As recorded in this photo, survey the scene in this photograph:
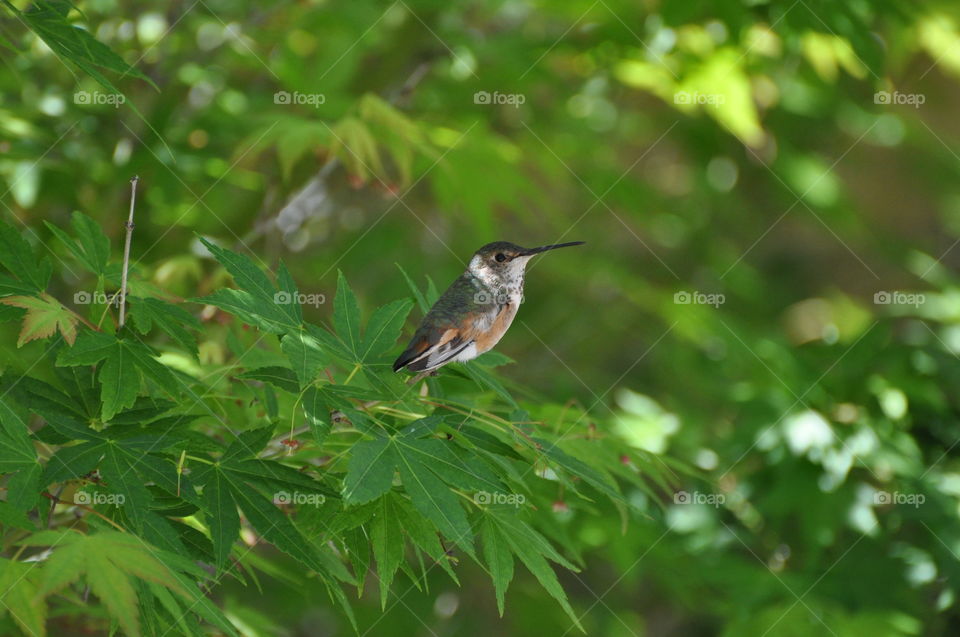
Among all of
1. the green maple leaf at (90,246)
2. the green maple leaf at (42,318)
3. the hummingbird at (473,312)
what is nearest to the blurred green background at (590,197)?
the hummingbird at (473,312)

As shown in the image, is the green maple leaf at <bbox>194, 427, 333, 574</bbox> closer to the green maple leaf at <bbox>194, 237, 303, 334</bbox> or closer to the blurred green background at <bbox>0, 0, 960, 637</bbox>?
the green maple leaf at <bbox>194, 237, 303, 334</bbox>

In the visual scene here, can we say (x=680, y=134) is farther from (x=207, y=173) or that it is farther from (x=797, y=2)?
(x=207, y=173)

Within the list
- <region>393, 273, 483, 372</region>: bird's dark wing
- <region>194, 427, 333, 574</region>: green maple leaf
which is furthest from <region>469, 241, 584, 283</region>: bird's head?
<region>194, 427, 333, 574</region>: green maple leaf

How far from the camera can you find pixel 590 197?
5203 mm

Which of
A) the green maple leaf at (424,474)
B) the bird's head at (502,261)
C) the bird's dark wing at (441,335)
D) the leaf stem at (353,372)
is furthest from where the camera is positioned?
the bird's head at (502,261)

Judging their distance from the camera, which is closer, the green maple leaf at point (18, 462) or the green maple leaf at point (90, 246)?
the green maple leaf at point (18, 462)

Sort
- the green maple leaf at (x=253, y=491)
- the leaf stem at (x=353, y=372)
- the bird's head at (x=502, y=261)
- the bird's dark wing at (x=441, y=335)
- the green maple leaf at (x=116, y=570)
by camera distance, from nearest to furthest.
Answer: the green maple leaf at (x=116, y=570) < the green maple leaf at (x=253, y=491) < the leaf stem at (x=353, y=372) < the bird's dark wing at (x=441, y=335) < the bird's head at (x=502, y=261)

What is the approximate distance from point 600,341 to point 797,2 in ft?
9.50

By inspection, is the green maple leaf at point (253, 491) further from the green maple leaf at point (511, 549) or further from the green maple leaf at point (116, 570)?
the green maple leaf at point (511, 549)

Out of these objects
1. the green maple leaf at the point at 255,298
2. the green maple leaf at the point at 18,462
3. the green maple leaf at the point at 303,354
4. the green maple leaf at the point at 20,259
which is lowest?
the green maple leaf at the point at 18,462

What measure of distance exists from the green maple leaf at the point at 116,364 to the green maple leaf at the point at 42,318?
3 cm

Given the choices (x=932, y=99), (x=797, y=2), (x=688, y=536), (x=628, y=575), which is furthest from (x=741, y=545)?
(x=932, y=99)

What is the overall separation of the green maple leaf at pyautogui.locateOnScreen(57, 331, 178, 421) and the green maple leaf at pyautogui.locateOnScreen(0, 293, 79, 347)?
0.10 ft

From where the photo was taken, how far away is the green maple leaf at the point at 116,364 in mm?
1507
